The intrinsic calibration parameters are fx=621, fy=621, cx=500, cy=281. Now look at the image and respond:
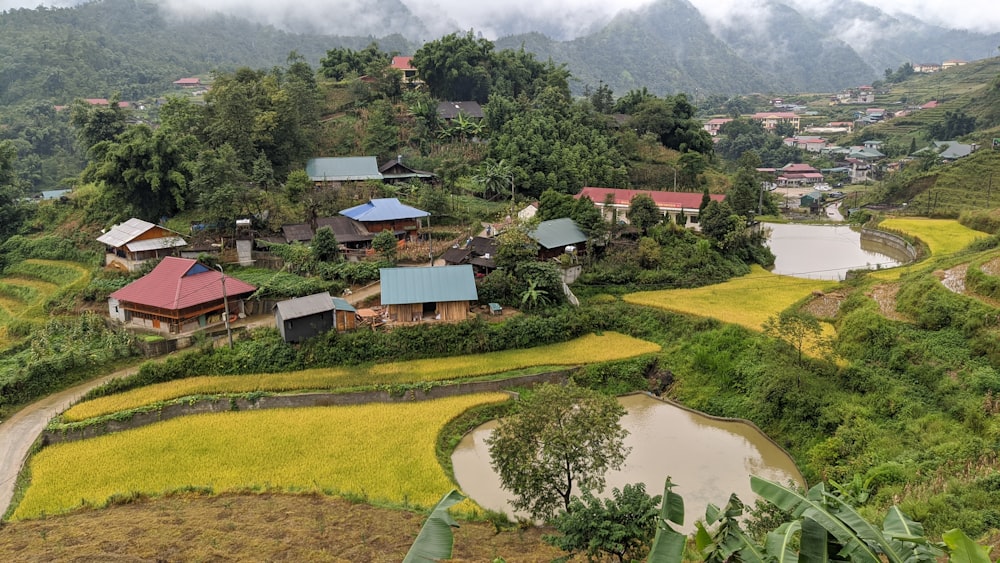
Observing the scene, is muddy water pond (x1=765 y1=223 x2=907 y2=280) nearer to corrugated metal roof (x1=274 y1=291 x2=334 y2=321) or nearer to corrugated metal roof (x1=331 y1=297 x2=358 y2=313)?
corrugated metal roof (x1=331 y1=297 x2=358 y2=313)

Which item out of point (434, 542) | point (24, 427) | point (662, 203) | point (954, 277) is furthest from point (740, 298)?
point (24, 427)

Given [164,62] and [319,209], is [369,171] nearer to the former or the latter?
[319,209]

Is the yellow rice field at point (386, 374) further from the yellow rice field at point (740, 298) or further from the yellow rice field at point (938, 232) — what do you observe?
the yellow rice field at point (938, 232)

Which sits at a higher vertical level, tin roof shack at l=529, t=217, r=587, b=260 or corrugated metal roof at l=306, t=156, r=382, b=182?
corrugated metal roof at l=306, t=156, r=382, b=182

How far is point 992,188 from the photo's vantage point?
44.3 meters

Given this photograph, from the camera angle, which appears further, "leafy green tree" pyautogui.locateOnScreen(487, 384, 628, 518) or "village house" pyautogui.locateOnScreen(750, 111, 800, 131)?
"village house" pyautogui.locateOnScreen(750, 111, 800, 131)

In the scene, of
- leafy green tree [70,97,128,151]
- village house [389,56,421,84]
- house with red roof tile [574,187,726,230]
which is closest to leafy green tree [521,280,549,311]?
house with red roof tile [574,187,726,230]

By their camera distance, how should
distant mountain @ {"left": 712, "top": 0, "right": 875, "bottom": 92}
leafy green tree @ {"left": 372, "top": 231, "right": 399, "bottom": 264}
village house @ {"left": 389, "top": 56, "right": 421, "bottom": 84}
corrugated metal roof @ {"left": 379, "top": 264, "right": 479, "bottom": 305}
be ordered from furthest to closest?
distant mountain @ {"left": 712, "top": 0, "right": 875, "bottom": 92}, village house @ {"left": 389, "top": 56, "right": 421, "bottom": 84}, leafy green tree @ {"left": 372, "top": 231, "right": 399, "bottom": 264}, corrugated metal roof @ {"left": 379, "top": 264, "right": 479, "bottom": 305}

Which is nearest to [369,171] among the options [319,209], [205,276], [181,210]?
[319,209]

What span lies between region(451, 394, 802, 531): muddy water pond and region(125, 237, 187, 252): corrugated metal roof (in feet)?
56.5

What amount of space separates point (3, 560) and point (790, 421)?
58.6ft

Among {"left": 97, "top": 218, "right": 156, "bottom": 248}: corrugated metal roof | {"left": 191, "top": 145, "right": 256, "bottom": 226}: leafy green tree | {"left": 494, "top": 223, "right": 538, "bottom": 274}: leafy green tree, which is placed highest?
{"left": 191, "top": 145, "right": 256, "bottom": 226}: leafy green tree

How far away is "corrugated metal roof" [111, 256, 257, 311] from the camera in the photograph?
70.6ft

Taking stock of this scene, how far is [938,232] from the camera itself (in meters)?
37.1
